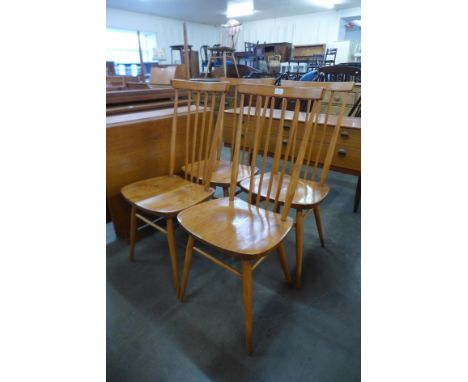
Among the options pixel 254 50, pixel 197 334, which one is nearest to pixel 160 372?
pixel 197 334

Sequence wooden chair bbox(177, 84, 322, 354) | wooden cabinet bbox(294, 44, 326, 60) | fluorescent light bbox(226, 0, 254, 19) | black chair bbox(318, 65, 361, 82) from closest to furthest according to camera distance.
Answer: wooden chair bbox(177, 84, 322, 354) → black chair bbox(318, 65, 361, 82) → fluorescent light bbox(226, 0, 254, 19) → wooden cabinet bbox(294, 44, 326, 60)

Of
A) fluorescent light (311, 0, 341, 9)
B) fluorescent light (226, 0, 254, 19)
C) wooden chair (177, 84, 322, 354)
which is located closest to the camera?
wooden chair (177, 84, 322, 354)

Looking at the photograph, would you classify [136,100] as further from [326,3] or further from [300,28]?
[300,28]

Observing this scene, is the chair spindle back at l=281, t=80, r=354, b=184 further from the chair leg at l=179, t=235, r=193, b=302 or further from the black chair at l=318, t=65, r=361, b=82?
the chair leg at l=179, t=235, r=193, b=302

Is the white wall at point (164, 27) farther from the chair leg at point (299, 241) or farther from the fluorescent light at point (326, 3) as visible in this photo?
the chair leg at point (299, 241)

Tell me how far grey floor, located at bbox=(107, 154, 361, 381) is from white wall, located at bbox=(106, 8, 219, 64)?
1014 centimetres

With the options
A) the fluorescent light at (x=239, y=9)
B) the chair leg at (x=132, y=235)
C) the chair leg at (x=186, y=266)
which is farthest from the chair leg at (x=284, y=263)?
the fluorescent light at (x=239, y=9)

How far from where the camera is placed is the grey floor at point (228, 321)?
107 centimetres

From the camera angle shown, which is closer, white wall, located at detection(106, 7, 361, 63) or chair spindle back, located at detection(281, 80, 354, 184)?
chair spindle back, located at detection(281, 80, 354, 184)

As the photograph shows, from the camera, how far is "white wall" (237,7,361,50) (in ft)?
29.5

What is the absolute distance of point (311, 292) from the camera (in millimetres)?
1446

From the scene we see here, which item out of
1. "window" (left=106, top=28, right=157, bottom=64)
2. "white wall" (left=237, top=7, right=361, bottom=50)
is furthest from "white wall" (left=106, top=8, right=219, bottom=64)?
"white wall" (left=237, top=7, right=361, bottom=50)
